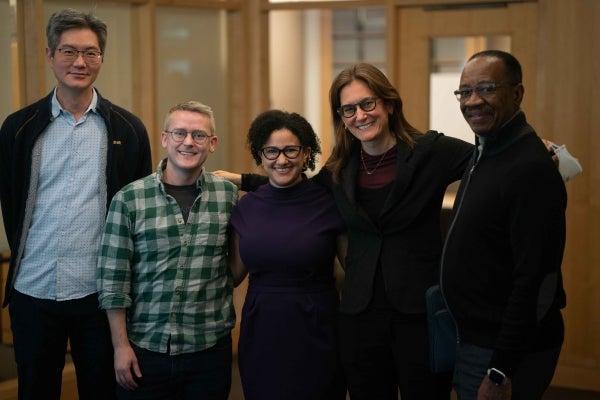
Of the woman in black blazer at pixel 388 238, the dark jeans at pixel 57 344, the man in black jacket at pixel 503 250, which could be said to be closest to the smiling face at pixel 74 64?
the dark jeans at pixel 57 344

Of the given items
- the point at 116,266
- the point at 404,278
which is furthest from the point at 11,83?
the point at 404,278

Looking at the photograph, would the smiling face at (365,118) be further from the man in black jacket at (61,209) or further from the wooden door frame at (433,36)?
the wooden door frame at (433,36)

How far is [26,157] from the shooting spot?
9.29 ft

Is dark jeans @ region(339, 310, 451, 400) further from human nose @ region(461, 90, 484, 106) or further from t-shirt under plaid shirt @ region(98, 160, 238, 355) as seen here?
human nose @ region(461, 90, 484, 106)

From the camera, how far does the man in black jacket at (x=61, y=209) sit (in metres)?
2.83

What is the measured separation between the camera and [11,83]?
12.8ft

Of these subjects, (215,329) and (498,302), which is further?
(215,329)

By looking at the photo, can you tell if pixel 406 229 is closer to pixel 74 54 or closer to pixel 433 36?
pixel 74 54

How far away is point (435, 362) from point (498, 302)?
0.30m

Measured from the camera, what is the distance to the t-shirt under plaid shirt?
103 inches

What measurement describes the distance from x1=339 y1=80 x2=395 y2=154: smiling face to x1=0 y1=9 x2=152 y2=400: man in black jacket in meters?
0.82

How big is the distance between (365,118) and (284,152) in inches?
11.0

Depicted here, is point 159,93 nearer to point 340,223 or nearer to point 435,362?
point 340,223

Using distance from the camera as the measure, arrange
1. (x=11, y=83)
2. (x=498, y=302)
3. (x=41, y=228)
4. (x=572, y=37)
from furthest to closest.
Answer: (x=572, y=37), (x=11, y=83), (x=41, y=228), (x=498, y=302)
